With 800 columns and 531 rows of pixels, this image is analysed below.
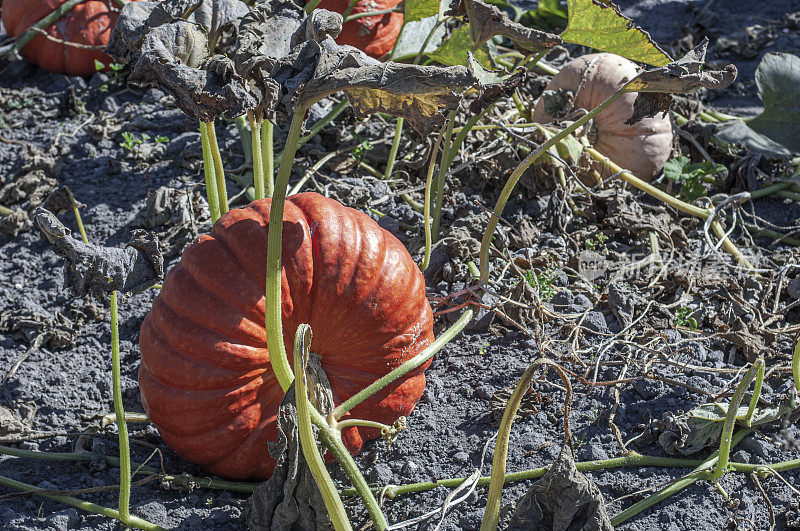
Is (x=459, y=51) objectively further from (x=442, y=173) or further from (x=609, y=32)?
(x=609, y=32)

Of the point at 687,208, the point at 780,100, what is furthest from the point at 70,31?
the point at 780,100

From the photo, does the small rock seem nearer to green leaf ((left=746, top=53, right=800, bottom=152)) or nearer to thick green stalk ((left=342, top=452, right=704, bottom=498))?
thick green stalk ((left=342, top=452, right=704, bottom=498))

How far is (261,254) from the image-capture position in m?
2.16

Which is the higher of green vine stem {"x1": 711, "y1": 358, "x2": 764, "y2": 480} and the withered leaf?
the withered leaf

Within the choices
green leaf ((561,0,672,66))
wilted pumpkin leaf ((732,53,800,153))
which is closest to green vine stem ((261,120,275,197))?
green leaf ((561,0,672,66))

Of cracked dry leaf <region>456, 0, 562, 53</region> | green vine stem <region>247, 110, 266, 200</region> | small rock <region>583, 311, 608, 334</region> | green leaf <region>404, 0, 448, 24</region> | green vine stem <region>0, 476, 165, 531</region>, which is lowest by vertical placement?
small rock <region>583, 311, 608, 334</region>

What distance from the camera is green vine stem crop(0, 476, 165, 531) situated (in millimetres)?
2021

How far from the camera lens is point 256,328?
2.13 m

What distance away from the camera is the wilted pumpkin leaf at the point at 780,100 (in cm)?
348

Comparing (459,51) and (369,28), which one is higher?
(459,51)

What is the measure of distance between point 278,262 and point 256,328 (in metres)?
0.29

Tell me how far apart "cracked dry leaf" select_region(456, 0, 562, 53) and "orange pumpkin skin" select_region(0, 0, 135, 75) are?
7.79 feet

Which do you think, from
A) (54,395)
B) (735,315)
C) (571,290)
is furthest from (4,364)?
(735,315)

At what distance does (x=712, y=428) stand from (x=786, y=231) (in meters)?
1.49
